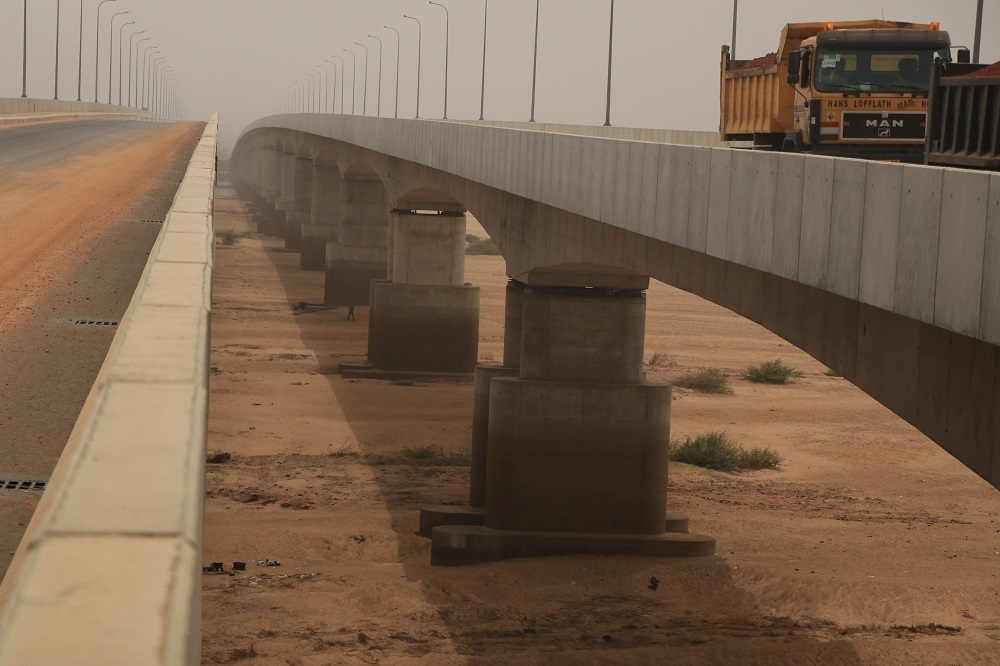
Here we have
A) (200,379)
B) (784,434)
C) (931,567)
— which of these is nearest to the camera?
(200,379)

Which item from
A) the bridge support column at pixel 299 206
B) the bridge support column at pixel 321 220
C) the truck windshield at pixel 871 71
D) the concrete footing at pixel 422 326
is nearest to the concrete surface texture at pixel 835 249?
the truck windshield at pixel 871 71

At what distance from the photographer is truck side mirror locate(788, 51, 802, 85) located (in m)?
22.5

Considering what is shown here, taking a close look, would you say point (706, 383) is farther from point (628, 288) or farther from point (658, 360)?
point (628, 288)

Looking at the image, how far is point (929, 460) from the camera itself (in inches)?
1169

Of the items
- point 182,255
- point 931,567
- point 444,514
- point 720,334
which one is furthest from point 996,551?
point 720,334

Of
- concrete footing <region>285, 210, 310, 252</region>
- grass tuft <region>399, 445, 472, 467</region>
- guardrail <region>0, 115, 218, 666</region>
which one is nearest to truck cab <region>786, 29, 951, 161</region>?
grass tuft <region>399, 445, 472, 467</region>

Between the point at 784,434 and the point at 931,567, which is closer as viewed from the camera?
the point at 931,567

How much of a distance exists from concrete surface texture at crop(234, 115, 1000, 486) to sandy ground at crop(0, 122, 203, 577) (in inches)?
194

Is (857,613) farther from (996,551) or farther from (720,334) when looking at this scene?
(720,334)

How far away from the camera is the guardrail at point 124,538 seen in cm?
247

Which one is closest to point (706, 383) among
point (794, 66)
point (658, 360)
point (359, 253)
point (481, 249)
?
point (658, 360)

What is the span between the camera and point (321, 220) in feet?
222

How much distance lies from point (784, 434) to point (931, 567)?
40.7ft

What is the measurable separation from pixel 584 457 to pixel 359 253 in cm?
3154
